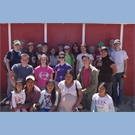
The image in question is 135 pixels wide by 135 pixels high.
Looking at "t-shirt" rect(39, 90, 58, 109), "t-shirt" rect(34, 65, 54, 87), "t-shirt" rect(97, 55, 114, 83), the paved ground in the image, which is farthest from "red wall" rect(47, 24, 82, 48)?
"t-shirt" rect(39, 90, 58, 109)

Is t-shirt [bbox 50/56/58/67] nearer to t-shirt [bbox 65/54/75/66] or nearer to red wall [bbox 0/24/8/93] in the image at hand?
t-shirt [bbox 65/54/75/66]

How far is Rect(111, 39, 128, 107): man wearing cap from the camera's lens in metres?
6.23

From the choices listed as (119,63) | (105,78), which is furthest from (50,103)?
(119,63)

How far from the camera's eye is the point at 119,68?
20.8 feet

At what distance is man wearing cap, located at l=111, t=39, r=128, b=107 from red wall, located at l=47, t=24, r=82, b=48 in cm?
129

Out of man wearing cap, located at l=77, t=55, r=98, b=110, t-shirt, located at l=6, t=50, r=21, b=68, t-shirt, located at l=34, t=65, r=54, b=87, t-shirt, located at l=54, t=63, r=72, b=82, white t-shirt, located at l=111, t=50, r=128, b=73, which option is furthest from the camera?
white t-shirt, located at l=111, t=50, r=128, b=73

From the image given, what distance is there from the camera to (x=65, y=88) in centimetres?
454

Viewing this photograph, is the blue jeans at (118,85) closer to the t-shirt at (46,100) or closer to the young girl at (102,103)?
the young girl at (102,103)

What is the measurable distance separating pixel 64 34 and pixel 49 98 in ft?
9.69

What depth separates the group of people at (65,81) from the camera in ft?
14.8

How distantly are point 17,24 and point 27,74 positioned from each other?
2.42 meters

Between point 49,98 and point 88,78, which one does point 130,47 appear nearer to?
point 88,78

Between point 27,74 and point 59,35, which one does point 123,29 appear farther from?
point 27,74

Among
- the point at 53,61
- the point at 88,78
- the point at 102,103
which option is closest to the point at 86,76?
the point at 88,78
